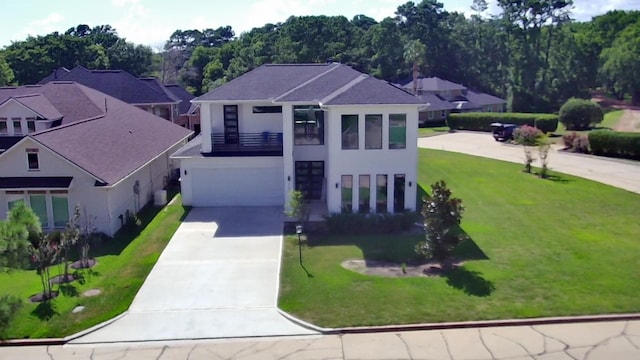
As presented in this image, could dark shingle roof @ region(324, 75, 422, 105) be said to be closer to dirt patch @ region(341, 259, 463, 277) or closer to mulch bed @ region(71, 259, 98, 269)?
dirt patch @ region(341, 259, 463, 277)

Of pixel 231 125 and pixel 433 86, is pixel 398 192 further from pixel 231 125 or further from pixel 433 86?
pixel 433 86

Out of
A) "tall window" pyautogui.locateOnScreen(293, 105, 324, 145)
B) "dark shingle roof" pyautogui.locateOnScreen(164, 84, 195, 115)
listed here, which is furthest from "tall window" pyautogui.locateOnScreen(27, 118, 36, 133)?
"dark shingle roof" pyautogui.locateOnScreen(164, 84, 195, 115)

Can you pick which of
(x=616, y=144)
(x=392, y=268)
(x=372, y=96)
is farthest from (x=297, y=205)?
(x=616, y=144)

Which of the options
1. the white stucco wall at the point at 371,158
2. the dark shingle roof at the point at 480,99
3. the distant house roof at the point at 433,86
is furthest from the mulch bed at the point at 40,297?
the dark shingle roof at the point at 480,99

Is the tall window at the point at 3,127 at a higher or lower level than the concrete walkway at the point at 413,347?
higher

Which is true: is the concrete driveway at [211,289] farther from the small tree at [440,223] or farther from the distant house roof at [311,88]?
the distant house roof at [311,88]

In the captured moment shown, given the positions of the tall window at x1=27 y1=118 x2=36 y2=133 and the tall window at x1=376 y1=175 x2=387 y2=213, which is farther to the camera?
the tall window at x1=27 y1=118 x2=36 y2=133
